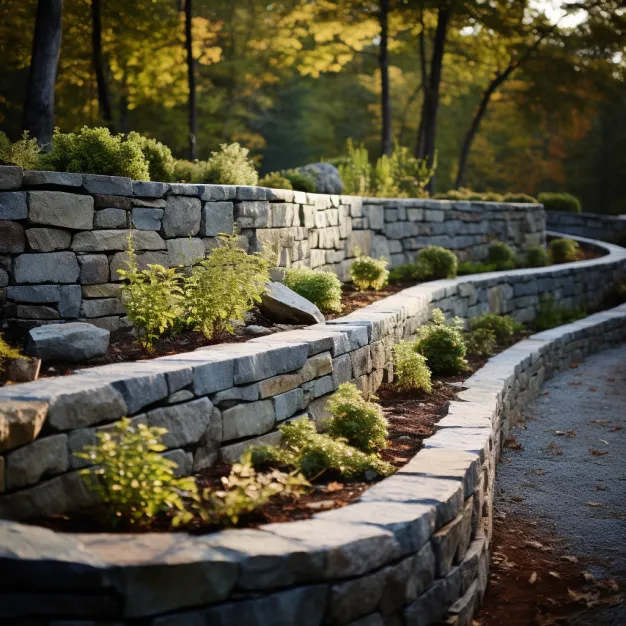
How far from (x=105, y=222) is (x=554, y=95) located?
1835 cm

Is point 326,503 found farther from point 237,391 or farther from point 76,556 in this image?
point 76,556

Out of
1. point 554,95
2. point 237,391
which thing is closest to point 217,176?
point 237,391

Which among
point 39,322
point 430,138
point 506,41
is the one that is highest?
point 506,41

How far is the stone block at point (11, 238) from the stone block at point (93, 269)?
41cm

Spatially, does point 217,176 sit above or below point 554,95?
below

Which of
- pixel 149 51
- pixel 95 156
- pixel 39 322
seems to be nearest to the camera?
pixel 39 322

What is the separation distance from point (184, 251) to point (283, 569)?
364 centimetres

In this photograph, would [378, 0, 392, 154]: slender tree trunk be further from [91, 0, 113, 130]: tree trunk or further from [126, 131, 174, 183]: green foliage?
[126, 131, 174, 183]: green foliage

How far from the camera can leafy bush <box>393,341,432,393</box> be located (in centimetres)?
614

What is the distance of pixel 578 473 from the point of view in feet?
18.8

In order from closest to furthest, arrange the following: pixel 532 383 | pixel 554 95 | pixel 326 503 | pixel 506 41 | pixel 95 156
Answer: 1. pixel 326 503
2. pixel 95 156
3. pixel 532 383
4. pixel 506 41
5. pixel 554 95

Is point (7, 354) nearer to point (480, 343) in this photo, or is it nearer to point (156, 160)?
point (156, 160)

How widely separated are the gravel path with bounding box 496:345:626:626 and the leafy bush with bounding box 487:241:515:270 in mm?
4257

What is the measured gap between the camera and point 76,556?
259cm
